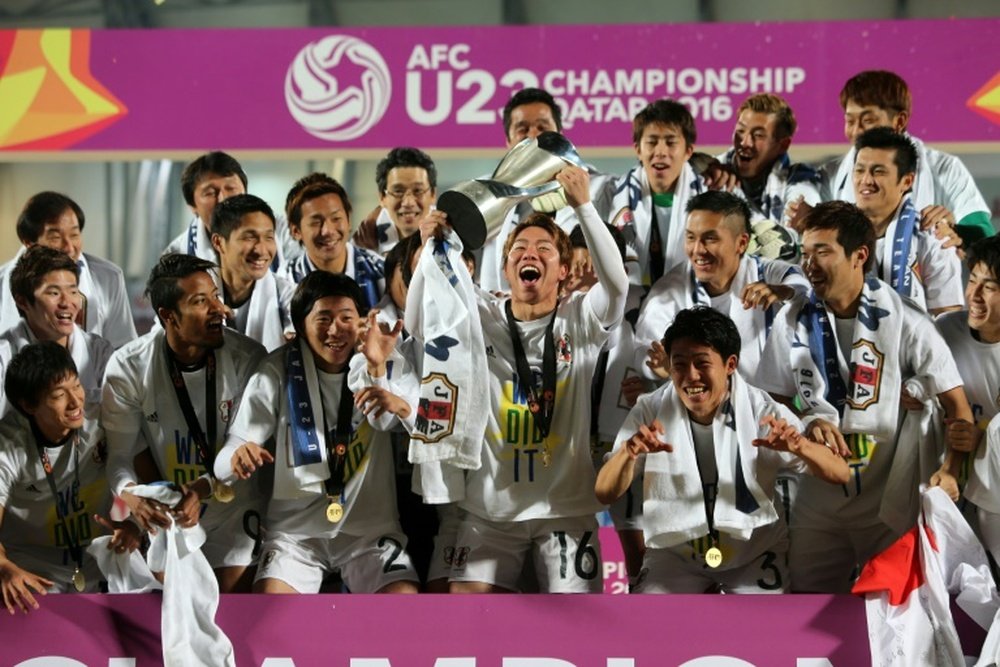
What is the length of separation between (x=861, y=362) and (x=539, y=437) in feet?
3.49

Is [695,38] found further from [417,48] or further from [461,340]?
[461,340]

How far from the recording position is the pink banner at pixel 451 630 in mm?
4090

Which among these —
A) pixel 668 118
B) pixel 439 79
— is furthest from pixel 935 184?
pixel 439 79

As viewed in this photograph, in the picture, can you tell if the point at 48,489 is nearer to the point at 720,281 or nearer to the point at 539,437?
the point at 539,437

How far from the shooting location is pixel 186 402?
15.4 feet

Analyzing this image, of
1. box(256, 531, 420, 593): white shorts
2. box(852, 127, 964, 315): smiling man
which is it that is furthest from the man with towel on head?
box(256, 531, 420, 593): white shorts

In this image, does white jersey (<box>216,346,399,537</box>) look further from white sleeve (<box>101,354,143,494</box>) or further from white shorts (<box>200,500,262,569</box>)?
white sleeve (<box>101,354,143,494</box>)

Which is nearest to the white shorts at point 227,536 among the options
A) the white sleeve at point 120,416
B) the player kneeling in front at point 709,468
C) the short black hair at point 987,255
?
the white sleeve at point 120,416


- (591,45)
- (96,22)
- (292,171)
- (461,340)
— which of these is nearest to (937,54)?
(591,45)

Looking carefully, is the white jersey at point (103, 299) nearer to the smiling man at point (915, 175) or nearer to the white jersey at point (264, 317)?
the white jersey at point (264, 317)

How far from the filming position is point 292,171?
7758mm

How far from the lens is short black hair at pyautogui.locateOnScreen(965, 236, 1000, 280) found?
452cm

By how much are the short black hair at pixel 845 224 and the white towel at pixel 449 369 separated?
1213 millimetres

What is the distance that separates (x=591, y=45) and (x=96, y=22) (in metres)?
2.84
